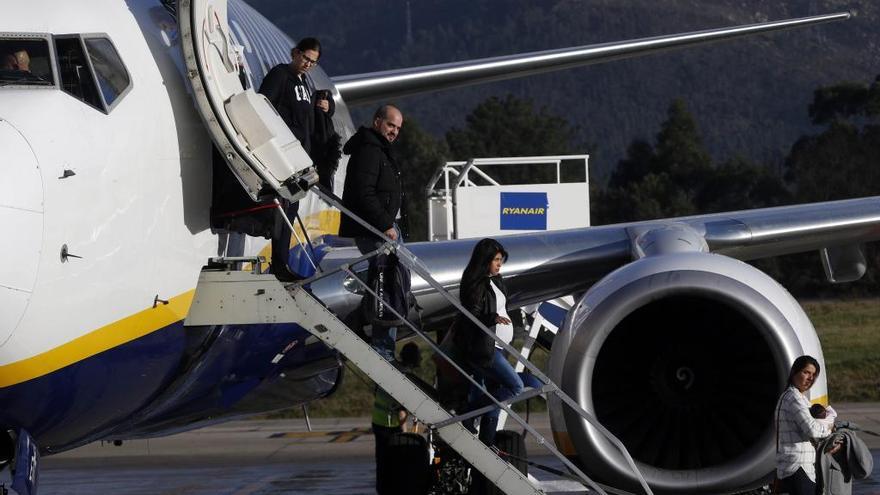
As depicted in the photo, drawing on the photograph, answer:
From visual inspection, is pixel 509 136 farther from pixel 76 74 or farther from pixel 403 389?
pixel 76 74

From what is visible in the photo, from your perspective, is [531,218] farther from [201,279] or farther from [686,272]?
[201,279]

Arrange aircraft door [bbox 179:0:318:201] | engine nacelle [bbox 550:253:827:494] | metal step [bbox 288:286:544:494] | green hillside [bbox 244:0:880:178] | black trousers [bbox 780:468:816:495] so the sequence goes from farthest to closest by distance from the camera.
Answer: green hillside [bbox 244:0:880:178] < engine nacelle [bbox 550:253:827:494] < black trousers [bbox 780:468:816:495] < metal step [bbox 288:286:544:494] < aircraft door [bbox 179:0:318:201]

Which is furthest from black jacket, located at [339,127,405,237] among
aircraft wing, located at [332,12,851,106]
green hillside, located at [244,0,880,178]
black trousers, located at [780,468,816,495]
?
green hillside, located at [244,0,880,178]

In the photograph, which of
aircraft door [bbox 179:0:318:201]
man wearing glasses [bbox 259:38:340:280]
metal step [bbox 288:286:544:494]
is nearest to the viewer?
aircraft door [bbox 179:0:318:201]

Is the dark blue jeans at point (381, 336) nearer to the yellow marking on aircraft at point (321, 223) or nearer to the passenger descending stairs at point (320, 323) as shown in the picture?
the yellow marking on aircraft at point (321, 223)

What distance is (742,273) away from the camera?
350 inches

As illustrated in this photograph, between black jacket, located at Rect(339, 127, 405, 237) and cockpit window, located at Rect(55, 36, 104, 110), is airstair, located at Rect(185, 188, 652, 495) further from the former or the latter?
cockpit window, located at Rect(55, 36, 104, 110)

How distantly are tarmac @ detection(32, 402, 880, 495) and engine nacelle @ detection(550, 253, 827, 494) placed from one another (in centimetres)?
396

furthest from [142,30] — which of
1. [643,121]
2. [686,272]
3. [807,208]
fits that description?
Answer: [643,121]

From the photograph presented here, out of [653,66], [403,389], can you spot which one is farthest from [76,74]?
[653,66]

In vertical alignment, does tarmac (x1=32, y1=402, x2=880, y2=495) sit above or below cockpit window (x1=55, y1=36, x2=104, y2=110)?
below

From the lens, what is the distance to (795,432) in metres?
8.38

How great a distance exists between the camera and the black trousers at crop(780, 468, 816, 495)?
8469 millimetres

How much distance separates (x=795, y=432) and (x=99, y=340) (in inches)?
149
